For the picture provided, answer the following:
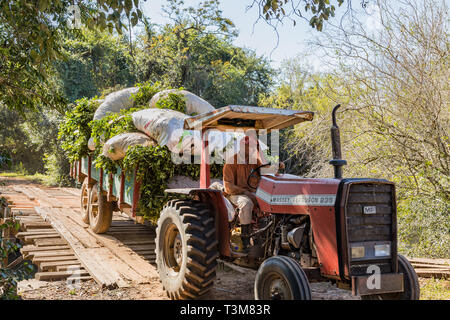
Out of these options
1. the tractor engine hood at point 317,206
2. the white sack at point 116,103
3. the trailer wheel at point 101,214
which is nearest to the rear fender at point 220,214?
the tractor engine hood at point 317,206

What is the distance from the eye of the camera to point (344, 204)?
337 cm

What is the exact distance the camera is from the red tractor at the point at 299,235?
337 cm

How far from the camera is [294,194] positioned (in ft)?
12.3

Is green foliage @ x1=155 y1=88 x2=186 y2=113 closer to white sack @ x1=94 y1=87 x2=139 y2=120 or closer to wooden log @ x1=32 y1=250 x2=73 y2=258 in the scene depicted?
white sack @ x1=94 y1=87 x2=139 y2=120

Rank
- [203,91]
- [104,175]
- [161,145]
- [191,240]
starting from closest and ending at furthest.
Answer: [191,240] → [161,145] → [104,175] → [203,91]

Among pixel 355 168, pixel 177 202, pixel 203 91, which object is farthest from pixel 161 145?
pixel 203 91

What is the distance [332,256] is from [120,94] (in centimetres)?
536

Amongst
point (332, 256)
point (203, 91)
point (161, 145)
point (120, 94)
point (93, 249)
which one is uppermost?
point (203, 91)

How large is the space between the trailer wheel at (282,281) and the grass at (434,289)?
211 centimetres

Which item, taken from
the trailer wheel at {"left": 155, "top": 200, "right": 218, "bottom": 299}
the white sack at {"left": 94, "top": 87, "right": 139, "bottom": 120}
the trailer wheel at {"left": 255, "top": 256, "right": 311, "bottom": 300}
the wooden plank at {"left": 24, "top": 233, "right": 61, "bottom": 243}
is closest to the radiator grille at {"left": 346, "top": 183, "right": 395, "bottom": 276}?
the trailer wheel at {"left": 255, "top": 256, "right": 311, "bottom": 300}

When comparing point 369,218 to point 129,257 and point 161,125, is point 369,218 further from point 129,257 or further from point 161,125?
point 129,257

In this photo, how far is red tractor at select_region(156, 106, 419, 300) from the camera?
132 inches
